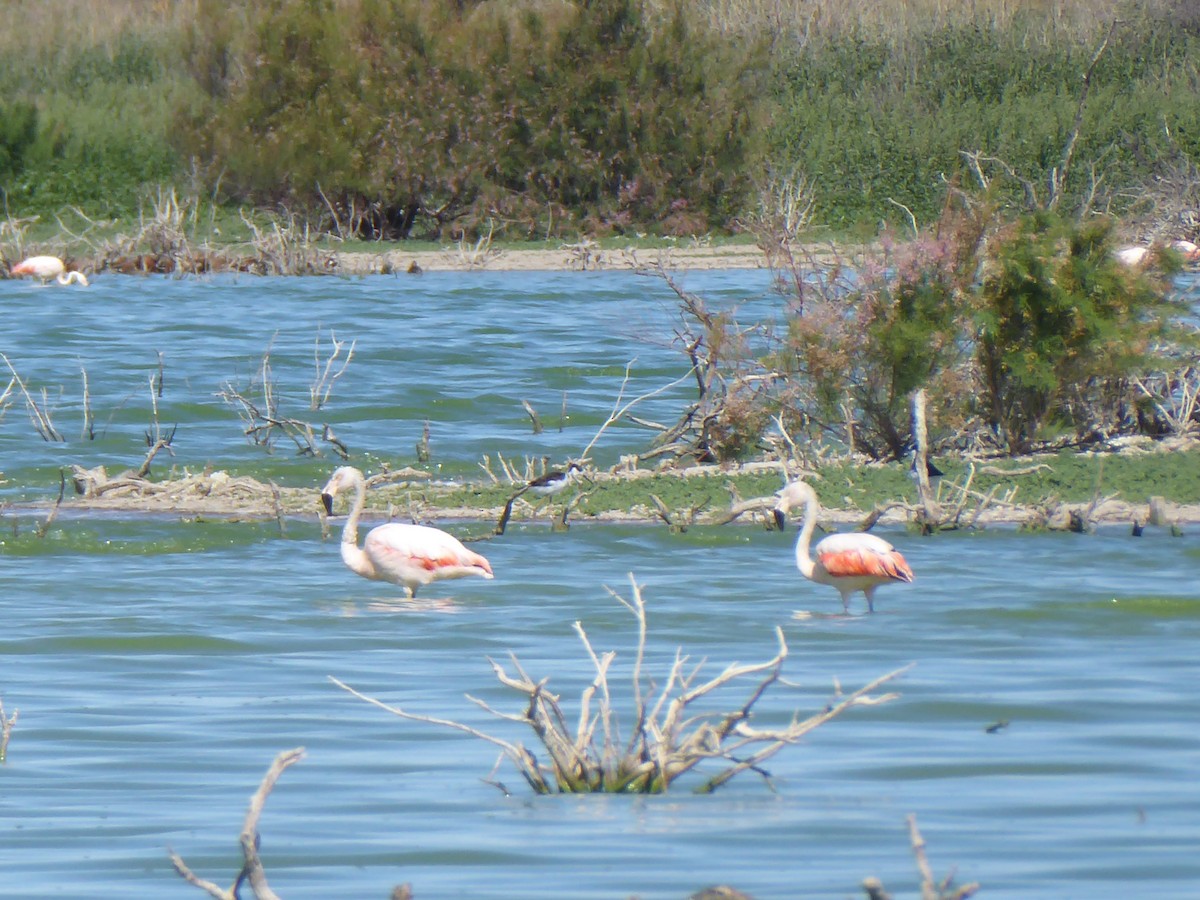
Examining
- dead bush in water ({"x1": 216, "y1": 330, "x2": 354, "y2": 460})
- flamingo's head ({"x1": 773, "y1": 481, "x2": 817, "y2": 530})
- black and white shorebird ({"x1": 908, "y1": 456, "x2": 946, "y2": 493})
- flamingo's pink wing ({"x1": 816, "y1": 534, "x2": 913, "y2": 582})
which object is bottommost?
dead bush in water ({"x1": 216, "y1": 330, "x2": 354, "y2": 460})

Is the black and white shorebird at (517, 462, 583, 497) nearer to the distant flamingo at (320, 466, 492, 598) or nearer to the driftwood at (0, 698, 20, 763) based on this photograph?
the distant flamingo at (320, 466, 492, 598)

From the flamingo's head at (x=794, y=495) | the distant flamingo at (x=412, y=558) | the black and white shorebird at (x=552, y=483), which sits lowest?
the black and white shorebird at (x=552, y=483)

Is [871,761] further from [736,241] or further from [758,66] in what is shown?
[758,66]

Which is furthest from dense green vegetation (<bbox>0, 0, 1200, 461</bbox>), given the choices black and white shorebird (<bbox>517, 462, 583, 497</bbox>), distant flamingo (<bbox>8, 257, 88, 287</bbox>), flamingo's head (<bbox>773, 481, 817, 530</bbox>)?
flamingo's head (<bbox>773, 481, 817, 530</bbox>)

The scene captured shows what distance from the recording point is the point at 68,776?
6945 mm

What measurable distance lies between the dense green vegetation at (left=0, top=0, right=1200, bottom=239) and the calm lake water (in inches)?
626

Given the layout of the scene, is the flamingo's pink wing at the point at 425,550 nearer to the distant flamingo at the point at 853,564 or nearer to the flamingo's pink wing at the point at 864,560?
the distant flamingo at the point at 853,564

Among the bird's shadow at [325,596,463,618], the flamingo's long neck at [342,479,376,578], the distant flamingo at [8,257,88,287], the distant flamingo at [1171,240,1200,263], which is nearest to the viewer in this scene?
the bird's shadow at [325,596,463,618]

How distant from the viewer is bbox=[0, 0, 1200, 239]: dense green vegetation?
32.4m

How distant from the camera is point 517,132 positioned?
108ft

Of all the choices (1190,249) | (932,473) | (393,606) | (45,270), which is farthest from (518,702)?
(45,270)

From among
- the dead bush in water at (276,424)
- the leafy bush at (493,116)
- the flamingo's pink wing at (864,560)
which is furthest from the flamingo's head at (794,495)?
the leafy bush at (493,116)

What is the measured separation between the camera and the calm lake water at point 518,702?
225 inches

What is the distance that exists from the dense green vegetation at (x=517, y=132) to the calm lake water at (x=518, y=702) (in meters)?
15.9
